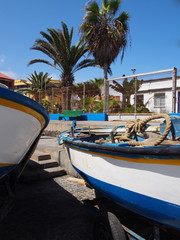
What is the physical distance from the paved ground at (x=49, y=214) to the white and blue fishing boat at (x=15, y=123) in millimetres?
806

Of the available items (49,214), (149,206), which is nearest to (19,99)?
(149,206)

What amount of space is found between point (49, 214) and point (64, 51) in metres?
13.6

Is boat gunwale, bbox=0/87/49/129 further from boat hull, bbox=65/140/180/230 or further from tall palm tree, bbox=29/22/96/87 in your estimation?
tall palm tree, bbox=29/22/96/87

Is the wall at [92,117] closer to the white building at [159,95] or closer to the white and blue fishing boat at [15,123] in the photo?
Answer: the white building at [159,95]

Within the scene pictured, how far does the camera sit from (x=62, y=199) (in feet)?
11.7

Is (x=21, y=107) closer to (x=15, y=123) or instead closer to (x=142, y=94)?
(x=15, y=123)

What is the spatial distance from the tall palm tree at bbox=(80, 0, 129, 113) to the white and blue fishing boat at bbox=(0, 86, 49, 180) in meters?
12.3

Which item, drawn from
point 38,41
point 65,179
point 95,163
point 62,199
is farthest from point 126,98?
point 38,41

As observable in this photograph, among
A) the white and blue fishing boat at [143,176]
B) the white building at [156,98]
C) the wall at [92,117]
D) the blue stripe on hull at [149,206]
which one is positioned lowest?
the blue stripe on hull at [149,206]

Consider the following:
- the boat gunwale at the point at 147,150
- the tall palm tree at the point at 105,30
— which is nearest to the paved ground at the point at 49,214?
the boat gunwale at the point at 147,150

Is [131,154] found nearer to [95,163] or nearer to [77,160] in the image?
[95,163]

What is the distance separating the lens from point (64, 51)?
14961mm

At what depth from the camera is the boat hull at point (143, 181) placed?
63.9 inches

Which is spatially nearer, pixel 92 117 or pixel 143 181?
pixel 143 181
